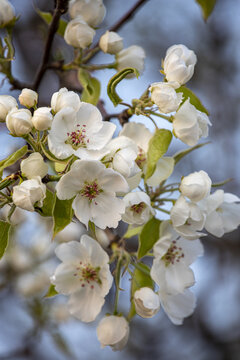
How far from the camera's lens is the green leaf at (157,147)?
135 centimetres

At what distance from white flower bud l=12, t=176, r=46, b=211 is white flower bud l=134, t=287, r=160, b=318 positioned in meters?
0.45

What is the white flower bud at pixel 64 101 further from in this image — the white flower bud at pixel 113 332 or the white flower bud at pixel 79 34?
the white flower bud at pixel 113 332

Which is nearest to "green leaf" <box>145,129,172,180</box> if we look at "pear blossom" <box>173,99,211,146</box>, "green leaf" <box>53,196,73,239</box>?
"pear blossom" <box>173,99,211,146</box>

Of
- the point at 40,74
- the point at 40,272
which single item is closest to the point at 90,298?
the point at 40,74

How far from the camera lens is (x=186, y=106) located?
1337 millimetres

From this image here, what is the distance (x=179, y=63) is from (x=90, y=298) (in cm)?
73

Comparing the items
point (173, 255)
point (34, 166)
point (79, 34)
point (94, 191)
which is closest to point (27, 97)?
point (34, 166)

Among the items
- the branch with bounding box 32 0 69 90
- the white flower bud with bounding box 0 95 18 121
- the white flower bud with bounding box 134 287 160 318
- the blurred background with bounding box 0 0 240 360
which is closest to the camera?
the white flower bud with bounding box 0 95 18 121

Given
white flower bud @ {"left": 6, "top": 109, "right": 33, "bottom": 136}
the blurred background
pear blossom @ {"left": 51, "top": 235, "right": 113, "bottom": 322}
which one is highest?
white flower bud @ {"left": 6, "top": 109, "right": 33, "bottom": 136}

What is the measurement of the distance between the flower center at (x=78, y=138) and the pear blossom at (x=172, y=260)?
0.35 meters

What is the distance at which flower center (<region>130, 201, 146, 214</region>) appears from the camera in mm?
1356

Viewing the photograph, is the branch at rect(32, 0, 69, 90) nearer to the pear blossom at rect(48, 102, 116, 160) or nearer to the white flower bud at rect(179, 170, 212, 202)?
the pear blossom at rect(48, 102, 116, 160)

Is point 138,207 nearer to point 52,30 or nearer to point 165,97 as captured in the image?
point 165,97

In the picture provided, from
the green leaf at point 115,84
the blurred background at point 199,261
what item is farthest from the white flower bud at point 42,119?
the blurred background at point 199,261
